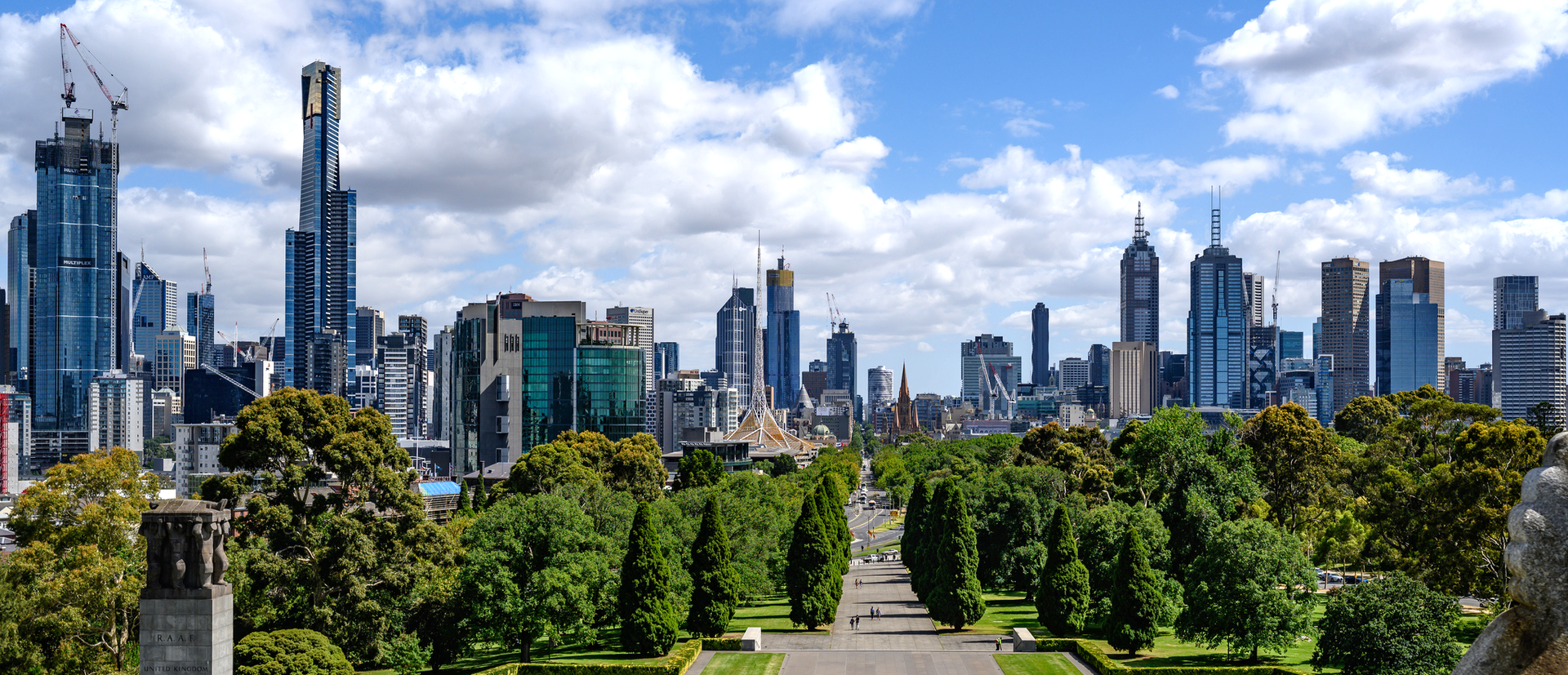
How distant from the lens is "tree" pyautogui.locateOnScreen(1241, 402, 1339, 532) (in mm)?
73000

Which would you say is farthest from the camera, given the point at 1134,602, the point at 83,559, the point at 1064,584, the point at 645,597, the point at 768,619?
the point at 768,619

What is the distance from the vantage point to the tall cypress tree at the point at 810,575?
5625 cm

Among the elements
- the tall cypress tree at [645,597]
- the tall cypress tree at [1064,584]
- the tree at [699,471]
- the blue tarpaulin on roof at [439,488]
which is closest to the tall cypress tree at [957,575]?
the tall cypress tree at [1064,584]

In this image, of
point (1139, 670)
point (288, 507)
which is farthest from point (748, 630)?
point (288, 507)

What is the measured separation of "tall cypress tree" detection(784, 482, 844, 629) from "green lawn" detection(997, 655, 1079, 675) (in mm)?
10418

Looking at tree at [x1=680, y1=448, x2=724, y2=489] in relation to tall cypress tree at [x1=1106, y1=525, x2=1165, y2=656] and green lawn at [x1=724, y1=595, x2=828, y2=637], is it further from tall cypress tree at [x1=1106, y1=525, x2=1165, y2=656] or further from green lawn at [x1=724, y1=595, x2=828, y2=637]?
tall cypress tree at [x1=1106, y1=525, x2=1165, y2=656]

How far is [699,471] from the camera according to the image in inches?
3664

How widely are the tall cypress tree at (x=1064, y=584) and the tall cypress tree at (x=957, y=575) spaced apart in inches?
141

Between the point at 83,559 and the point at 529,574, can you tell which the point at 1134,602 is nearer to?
the point at 529,574

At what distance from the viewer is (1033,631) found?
5594cm

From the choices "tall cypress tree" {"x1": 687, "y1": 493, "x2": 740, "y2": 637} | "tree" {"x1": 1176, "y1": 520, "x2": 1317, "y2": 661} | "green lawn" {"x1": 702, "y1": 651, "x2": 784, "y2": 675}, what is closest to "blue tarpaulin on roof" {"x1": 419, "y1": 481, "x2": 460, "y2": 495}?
"tall cypress tree" {"x1": 687, "y1": 493, "x2": 740, "y2": 637}

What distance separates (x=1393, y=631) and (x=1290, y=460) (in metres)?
39.8

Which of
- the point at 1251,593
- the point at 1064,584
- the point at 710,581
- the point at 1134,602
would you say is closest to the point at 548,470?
the point at 710,581

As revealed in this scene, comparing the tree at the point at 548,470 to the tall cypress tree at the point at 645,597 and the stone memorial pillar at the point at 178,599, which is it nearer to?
the tall cypress tree at the point at 645,597
